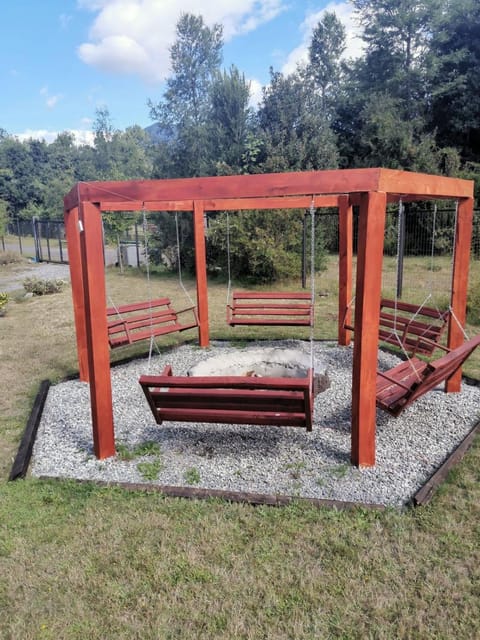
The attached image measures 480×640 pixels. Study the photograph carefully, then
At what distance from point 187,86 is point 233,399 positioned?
19197 millimetres

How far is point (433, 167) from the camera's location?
19.6 m

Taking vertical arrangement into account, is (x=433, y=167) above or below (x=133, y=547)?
above

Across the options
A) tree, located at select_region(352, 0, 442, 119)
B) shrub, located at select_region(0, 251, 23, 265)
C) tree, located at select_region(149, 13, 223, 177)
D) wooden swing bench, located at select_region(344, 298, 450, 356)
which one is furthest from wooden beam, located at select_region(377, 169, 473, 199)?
tree, located at select_region(352, 0, 442, 119)

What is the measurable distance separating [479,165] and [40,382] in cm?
1982

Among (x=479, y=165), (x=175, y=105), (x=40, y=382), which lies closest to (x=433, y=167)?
(x=479, y=165)

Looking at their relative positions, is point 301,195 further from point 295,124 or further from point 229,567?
point 295,124

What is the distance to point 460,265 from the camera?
14.5 ft

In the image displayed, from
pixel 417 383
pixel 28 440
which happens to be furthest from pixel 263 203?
pixel 28 440

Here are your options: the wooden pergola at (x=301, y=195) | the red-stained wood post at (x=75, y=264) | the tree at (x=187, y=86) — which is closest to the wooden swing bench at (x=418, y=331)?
the wooden pergola at (x=301, y=195)

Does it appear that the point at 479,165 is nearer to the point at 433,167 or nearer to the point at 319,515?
the point at 433,167

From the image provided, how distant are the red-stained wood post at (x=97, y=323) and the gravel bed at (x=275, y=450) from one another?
0.89 feet

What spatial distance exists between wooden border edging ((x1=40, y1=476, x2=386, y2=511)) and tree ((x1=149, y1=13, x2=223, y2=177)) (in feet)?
48.4

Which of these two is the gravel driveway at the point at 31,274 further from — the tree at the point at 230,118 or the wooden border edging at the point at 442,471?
the wooden border edging at the point at 442,471

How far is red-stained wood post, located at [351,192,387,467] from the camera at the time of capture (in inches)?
120
